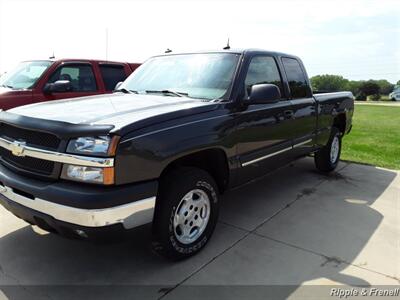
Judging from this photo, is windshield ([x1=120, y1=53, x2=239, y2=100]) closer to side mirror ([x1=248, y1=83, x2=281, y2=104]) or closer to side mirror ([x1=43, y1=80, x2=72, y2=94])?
side mirror ([x1=248, y1=83, x2=281, y2=104])

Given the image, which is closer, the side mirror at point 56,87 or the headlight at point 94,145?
the headlight at point 94,145

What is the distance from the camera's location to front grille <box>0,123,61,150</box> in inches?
112

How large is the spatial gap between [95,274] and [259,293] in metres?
1.34

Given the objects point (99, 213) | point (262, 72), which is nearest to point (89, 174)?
point (99, 213)

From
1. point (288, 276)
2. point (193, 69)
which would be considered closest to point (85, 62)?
point (193, 69)

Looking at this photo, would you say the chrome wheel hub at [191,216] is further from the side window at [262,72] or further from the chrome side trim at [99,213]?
the side window at [262,72]

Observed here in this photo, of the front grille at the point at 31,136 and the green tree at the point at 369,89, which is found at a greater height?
the green tree at the point at 369,89

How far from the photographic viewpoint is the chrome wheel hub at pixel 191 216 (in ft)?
10.7

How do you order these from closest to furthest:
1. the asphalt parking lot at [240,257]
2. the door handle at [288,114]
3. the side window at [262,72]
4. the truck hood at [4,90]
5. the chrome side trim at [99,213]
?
the chrome side trim at [99,213] → the asphalt parking lot at [240,257] → the side window at [262,72] → the door handle at [288,114] → the truck hood at [4,90]

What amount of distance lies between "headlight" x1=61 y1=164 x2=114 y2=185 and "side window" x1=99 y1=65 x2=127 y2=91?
5150 mm

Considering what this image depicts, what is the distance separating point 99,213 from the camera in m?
2.59

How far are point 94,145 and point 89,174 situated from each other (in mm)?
206

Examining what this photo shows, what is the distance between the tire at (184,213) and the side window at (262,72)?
115cm

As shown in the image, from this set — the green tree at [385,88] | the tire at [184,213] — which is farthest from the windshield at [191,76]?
the green tree at [385,88]
